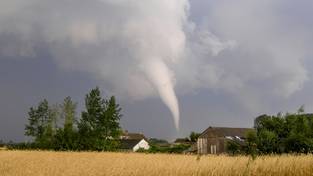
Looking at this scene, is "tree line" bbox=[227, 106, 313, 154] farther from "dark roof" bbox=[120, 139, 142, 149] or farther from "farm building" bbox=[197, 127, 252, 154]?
"dark roof" bbox=[120, 139, 142, 149]

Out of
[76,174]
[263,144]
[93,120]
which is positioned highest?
[93,120]

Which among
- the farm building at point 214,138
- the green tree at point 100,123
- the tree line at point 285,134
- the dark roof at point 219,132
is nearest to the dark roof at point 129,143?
the farm building at point 214,138

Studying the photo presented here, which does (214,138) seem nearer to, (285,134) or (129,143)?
(129,143)

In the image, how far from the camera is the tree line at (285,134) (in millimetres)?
38219

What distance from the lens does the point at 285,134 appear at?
40000mm

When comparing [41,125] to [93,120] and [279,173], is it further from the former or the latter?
[279,173]

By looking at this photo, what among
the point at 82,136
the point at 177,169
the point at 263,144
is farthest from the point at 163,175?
the point at 82,136

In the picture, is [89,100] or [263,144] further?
[89,100]

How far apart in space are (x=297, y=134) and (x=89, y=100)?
3693cm

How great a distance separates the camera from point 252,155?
14914 mm

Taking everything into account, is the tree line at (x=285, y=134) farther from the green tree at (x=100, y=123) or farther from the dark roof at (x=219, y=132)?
the dark roof at (x=219, y=132)

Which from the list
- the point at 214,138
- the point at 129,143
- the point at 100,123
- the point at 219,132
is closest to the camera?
the point at 100,123

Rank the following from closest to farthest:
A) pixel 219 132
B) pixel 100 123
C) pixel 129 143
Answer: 1. pixel 100 123
2. pixel 219 132
3. pixel 129 143

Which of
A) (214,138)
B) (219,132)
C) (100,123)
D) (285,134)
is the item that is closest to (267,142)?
(285,134)
